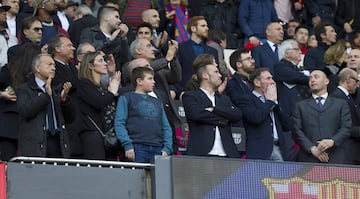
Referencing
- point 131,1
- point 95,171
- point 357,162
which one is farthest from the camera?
point 131,1

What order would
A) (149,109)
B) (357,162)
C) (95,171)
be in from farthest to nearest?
(357,162) < (149,109) < (95,171)

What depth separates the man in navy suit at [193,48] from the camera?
1903cm

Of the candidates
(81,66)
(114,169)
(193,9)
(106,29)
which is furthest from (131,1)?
(114,169)

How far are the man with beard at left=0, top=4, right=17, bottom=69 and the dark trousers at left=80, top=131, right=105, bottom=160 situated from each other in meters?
1.86

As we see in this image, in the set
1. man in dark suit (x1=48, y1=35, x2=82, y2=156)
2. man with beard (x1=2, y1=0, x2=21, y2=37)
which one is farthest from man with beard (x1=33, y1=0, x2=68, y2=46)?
man in dark suit (x1=48, y1=35, x2=82, y2=156)

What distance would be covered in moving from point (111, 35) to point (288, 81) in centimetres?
255

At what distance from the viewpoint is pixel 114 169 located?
13.8m

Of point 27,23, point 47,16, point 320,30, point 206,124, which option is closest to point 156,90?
point 206,124

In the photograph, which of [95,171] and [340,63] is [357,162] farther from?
[95,171]

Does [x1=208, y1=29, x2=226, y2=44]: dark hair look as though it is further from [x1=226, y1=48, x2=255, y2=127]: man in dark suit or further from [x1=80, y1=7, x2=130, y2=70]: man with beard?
[x1=80, y1=7, x2=130, y2=70]: man with beard

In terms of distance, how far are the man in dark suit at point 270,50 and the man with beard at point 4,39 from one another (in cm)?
377

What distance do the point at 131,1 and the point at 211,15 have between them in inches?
64.4

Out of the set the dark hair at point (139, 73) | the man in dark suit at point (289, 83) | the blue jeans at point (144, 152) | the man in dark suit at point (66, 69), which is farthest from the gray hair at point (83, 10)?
the blue jeans at point (144, 152)

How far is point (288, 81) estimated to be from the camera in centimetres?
1894
